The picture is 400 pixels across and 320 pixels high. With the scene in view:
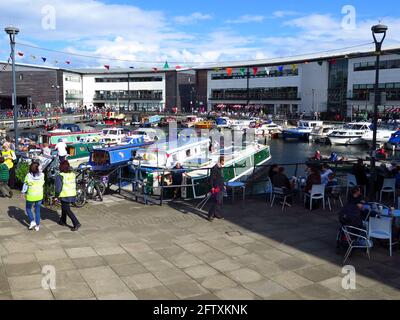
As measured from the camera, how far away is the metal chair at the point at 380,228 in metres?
8.87

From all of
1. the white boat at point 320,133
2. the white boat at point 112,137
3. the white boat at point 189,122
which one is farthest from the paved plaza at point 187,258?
the white boat at point 189,122

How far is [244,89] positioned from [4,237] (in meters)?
88.3

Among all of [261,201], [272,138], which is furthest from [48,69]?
[261,201]

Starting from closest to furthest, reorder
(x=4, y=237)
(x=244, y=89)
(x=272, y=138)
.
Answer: (x=4, y=237)
(x=272, y=138)
(x=244, y=89)

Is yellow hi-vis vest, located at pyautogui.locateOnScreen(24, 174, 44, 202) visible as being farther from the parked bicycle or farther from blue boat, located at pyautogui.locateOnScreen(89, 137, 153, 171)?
blue boat, located at pyautogui.locateOnScreen(89, 137, 153, 171)

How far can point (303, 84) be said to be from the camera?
3312 inches

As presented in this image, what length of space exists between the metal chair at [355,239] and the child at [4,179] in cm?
1111

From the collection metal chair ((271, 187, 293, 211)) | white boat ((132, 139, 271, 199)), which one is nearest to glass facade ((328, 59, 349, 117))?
white boat ((132, 139, 271, 199))

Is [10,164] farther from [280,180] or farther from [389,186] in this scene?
[389,186]

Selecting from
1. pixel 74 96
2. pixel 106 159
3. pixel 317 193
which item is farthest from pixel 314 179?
pixel 74 96

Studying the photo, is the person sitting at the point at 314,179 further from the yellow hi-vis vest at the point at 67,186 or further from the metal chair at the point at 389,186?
the yellow hi-vis vest at the point at 67,186

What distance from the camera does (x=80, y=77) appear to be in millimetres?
112062

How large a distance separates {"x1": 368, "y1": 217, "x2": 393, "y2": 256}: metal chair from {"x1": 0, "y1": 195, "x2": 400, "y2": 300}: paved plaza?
45 cm
